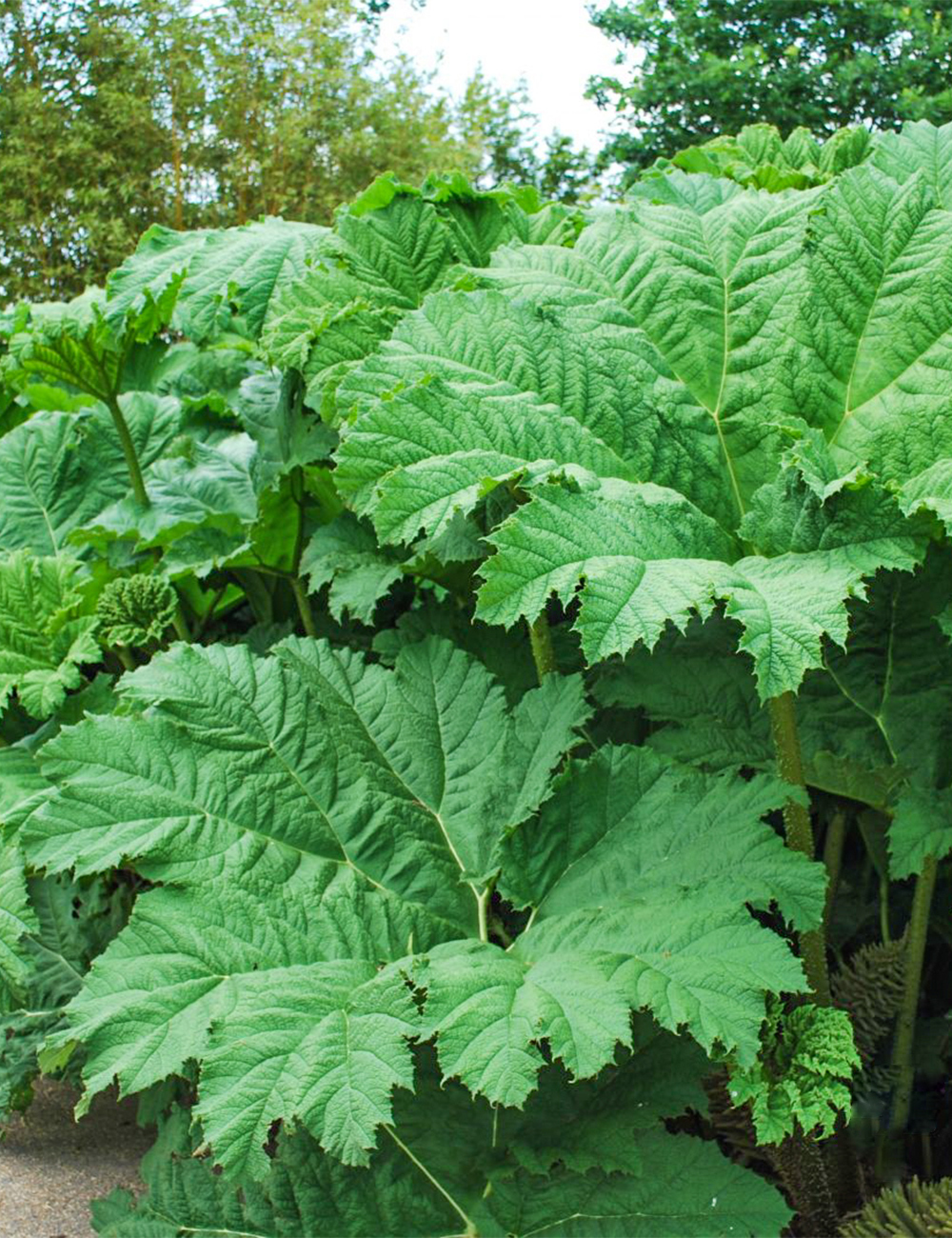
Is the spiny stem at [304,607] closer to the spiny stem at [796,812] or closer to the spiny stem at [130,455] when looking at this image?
the spiny stem at [130,455]

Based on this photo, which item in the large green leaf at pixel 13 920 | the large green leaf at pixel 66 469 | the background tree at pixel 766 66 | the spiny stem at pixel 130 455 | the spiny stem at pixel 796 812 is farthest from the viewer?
the background tree at pixel 766 66

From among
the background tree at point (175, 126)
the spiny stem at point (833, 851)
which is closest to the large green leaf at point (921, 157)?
the spiny stem at point (833, 851)

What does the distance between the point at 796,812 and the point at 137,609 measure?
1320 millimetres

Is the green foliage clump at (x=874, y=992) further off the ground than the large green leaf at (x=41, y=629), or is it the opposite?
the large green leaf at (x=41, y=629)

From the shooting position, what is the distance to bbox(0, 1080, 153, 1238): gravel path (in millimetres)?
2193

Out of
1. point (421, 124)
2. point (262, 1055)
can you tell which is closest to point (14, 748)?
point (262, 1055)

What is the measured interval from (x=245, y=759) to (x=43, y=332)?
1118 millimetres

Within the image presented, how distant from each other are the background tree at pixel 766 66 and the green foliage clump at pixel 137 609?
15.2m

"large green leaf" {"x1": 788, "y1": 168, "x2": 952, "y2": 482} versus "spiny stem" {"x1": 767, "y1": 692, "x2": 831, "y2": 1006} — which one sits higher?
"large green leaf" {"x1": 788, "y1": 168, "x2": 952, "y2": 482}

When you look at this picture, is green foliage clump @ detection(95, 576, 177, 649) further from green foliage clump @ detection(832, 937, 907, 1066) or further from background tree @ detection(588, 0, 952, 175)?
background tree @ detection(588, 0, 952, 175)

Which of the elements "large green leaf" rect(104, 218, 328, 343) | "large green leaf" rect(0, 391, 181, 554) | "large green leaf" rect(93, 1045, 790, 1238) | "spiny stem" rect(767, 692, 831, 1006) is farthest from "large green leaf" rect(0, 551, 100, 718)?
"spiny stem" rect(767, 692, 831, 1006)

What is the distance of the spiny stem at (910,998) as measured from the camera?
6.41 feet

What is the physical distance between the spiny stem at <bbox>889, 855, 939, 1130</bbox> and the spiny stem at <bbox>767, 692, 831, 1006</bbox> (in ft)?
0.65

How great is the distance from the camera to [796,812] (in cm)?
186
